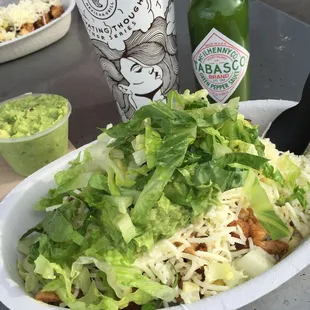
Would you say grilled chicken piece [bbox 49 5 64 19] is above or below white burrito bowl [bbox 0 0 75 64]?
above

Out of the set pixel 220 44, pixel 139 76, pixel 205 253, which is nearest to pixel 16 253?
pixel 205 253

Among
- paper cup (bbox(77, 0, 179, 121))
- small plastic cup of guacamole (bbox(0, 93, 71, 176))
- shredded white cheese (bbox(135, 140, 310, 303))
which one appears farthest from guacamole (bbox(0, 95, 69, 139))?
shredded white cheese (bbox(135, 140, 310, 303))

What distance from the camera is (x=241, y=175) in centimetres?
68

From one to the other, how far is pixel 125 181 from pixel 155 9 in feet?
1.23

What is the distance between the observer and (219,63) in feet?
3.14

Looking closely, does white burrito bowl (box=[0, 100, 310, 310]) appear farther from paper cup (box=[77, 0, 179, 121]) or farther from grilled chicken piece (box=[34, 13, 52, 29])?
grilled chicken piece (box=[34, 13, 52, 29])

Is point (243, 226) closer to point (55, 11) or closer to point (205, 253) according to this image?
point (205, 253)

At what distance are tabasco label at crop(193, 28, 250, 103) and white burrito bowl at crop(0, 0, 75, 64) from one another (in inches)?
30.4

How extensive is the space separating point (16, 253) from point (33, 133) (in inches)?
12.8

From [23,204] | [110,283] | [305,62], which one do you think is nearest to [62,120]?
[23,204]

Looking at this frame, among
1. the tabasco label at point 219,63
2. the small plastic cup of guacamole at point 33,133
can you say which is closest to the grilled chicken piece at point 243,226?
the tabasco label at point 219,63

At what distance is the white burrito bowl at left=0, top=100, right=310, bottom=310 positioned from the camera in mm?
601

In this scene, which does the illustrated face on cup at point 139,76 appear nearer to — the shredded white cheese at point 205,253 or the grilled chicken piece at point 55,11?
the shredded white cheese at point 205,253

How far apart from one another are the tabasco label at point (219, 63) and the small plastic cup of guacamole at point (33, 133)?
32 centimetres
